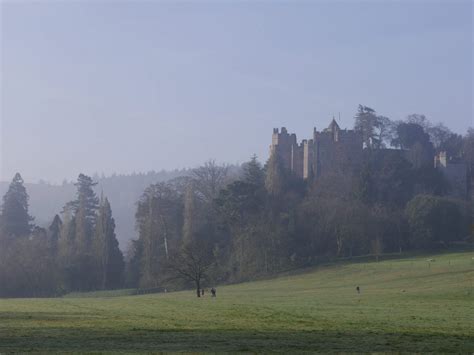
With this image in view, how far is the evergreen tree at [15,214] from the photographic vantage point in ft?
331

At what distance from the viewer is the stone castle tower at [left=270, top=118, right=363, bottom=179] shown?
11062 centimetres

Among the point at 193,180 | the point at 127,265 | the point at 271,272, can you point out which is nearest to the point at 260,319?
the point at 271,272

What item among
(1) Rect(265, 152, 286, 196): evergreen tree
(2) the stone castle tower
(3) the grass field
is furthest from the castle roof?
(3) the grass field

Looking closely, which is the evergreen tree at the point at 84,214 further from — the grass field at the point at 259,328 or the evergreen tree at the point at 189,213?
the grass field at the point at 259,328

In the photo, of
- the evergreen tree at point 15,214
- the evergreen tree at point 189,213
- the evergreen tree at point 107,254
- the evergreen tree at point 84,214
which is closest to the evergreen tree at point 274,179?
the evergreen tree at point 189,213

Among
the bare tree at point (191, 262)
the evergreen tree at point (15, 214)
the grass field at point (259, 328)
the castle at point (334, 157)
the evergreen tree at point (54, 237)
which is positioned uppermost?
the castle at point (334, 157)

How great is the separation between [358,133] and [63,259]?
47173 mm

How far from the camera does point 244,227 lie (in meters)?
93.6

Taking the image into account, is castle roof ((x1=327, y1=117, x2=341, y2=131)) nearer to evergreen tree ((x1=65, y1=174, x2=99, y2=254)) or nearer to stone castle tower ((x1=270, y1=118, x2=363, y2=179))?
stone castle tower ((x1=270, y1=118, x2=363, y2=179))

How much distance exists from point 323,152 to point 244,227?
24118 millimetres

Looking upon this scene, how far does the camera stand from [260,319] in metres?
31.7

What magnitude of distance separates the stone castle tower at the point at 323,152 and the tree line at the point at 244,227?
4670 mm

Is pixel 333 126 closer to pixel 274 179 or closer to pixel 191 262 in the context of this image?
pixel 274 179

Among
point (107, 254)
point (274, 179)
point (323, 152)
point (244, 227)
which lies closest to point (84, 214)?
point (107, 254)
